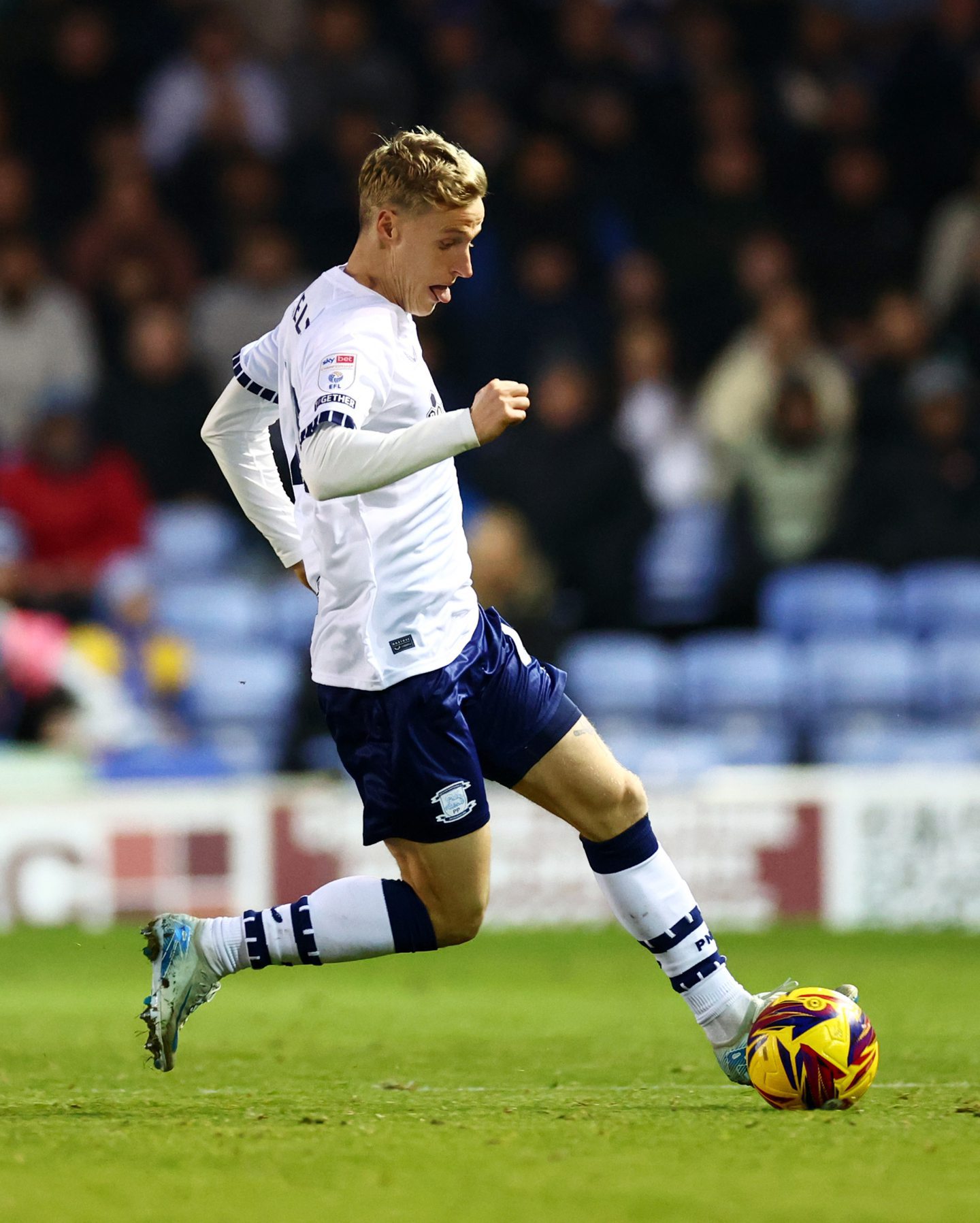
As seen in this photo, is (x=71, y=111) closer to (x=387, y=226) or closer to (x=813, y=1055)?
(x=387, y=226)

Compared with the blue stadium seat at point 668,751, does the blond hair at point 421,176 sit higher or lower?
higher

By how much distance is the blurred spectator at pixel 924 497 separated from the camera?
1176cm

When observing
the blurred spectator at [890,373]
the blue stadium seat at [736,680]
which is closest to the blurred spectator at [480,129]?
the blurred spectator at [890,373]

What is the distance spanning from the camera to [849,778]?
10148 mm

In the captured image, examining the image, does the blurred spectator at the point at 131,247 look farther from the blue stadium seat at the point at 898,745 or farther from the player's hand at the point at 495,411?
the player's hand at the point at 495,411

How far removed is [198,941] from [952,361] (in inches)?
338

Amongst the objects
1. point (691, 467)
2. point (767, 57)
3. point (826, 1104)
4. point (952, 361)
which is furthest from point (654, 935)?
point (767, 57)

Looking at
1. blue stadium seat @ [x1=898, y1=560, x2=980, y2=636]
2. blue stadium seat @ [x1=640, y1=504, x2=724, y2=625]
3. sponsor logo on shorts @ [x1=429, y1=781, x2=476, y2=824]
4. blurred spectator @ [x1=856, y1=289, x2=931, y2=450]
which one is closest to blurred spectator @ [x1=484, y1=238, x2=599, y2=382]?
blue stadium seat @ [x1=640, y1=504, x2=724, y2=625]

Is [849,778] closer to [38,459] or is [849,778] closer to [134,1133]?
[38,459]

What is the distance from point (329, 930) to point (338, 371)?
4.22 feet

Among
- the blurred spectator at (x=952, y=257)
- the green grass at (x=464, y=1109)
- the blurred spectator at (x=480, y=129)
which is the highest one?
the blurred spectator at (x=480, y=129)

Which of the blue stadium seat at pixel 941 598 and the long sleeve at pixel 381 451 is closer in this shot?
the long sleeve at pixel 381 451

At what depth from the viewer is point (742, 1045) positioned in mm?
5016

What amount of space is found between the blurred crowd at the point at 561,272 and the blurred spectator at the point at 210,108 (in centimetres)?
2
